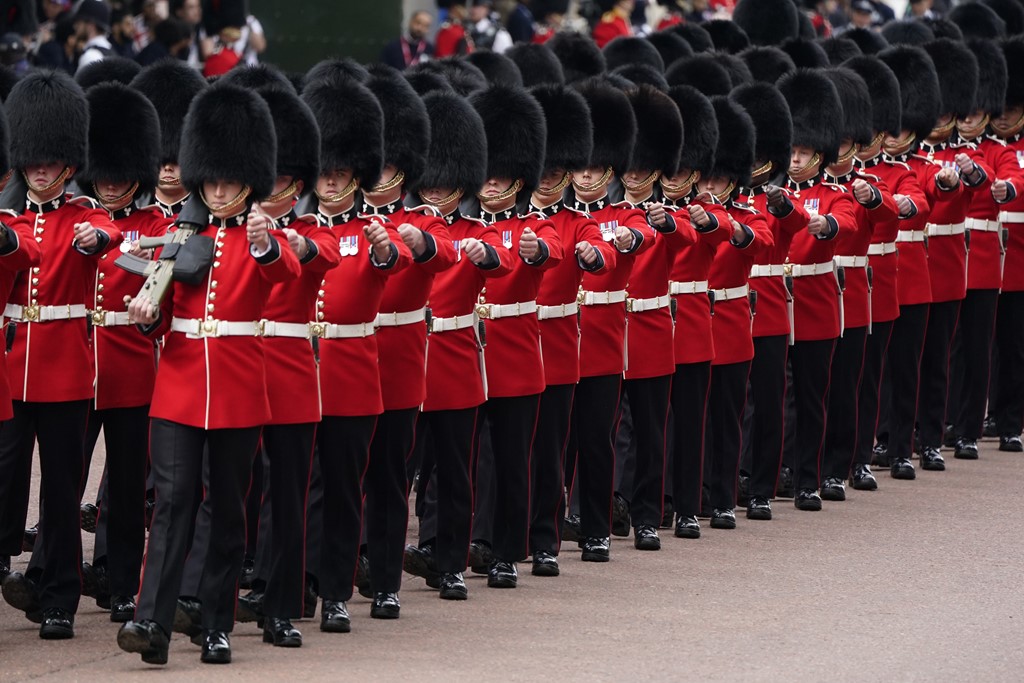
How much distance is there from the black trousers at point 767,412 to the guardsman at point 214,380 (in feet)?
9.86

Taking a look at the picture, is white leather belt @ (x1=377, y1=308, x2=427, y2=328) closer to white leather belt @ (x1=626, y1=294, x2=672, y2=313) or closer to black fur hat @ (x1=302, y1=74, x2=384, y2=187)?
black fur hat @ (x1=302, y1=74, x2=384, y2=187)

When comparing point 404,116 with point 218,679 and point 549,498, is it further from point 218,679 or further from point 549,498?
point 218,679

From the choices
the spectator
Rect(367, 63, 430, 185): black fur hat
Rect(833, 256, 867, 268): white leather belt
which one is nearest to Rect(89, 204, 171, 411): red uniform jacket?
Rect(367, 63, 430, 185): black fur hat

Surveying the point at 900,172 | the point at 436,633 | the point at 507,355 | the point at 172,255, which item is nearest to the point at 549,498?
the point at 507,355

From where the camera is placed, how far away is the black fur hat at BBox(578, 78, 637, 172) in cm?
786

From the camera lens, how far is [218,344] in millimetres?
5922

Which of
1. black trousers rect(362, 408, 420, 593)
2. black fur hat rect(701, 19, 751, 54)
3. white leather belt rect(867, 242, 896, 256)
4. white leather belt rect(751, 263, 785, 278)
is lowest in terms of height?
black trousers rect(362, 408, 420, 593)

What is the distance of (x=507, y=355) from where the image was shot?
716 centimetres

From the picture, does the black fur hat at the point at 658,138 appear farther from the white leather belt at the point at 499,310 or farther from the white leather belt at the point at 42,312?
the white leather belt at the point at 42,312

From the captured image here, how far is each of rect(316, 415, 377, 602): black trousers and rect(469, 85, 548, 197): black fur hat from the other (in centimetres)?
120

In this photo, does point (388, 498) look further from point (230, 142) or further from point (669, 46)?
point (669, 46)

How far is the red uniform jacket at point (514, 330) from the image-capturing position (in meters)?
7.16

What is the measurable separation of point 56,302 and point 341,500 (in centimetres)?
95

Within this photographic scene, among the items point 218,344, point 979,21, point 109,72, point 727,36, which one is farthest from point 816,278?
point 979,21
